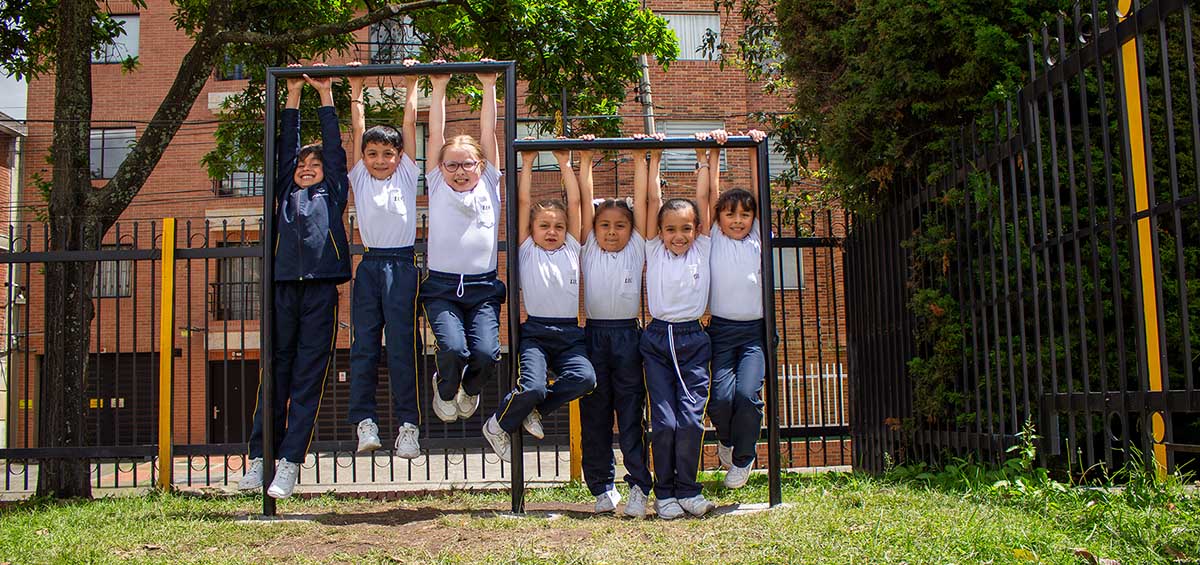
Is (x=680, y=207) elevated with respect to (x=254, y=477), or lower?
elevated

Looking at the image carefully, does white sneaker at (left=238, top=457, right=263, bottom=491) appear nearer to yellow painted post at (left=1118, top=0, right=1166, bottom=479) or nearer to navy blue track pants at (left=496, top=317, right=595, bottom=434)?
navy blue track pants at (left=496, top=317, right=595, bottom=434)

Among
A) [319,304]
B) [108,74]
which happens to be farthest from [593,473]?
[108,74]

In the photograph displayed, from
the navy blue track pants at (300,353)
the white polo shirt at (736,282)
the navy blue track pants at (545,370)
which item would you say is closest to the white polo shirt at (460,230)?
the navy blue track pants at (545,370)

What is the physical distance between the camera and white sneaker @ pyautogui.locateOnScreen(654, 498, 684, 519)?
5535 mm

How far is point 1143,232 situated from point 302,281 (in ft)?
14.3

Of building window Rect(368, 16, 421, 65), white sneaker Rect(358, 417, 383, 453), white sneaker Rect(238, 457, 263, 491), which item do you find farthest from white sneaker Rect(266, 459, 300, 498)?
building window Rect(368, 16, 421, 65)

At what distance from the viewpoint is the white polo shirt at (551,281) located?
5.83m

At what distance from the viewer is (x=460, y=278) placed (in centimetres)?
576

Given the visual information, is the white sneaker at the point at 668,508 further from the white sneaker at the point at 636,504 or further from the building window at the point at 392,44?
the building window at the point at 392,44

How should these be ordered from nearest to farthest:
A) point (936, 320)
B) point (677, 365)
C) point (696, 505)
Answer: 1. point (696, 505)
2. point (677, 365)
3. point (936, 320)

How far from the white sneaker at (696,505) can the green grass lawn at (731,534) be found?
199 millimetres

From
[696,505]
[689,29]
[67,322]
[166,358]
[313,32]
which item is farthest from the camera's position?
[689,29]

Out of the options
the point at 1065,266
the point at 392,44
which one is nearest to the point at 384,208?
the point at 1065,266

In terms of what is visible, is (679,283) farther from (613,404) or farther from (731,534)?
(731,534)
